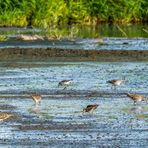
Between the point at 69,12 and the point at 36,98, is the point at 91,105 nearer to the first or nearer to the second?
the point at 36,98

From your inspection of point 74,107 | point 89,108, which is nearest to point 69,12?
point 74,107

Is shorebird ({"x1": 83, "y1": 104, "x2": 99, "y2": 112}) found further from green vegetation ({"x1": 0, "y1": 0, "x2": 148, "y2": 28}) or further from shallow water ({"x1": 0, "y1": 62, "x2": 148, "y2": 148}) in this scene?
green vegetation ({"x1": 0, "y1": 0, "x2": 148, "y2": 28})

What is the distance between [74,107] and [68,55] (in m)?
11.5

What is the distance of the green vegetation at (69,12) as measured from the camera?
42281 mm

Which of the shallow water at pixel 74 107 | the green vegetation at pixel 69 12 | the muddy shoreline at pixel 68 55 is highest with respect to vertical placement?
the shallow water at pixel 74 107

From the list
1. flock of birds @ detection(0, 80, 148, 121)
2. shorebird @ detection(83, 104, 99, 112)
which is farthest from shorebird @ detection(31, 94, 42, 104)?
shorebird @ detection(83, 104, 99, 112)

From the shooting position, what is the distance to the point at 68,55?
3064 centimetres

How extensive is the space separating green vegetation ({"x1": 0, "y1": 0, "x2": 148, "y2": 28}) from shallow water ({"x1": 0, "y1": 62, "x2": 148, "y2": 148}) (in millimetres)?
13942

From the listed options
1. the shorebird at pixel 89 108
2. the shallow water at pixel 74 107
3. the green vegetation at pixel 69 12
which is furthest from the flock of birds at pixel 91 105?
the green vegetation at pixel 69 12

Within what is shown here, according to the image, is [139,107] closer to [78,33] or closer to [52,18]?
[78,33]

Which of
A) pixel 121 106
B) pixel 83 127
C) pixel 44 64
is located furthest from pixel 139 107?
pixel 44 64

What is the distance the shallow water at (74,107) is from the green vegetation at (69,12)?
13.9 m

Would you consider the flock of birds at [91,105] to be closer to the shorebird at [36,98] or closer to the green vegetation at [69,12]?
the shorebird at [36,98]

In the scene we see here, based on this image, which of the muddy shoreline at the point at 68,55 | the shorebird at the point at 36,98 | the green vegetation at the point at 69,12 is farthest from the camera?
the green vegetation at the point at 69,12
